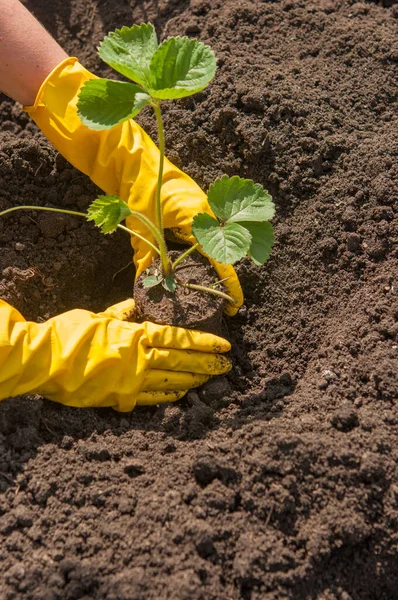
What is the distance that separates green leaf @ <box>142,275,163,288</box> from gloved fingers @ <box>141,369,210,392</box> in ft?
0.93

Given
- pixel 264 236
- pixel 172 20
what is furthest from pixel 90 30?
pixel 264 236

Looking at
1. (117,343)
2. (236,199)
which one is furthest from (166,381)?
(236,199)

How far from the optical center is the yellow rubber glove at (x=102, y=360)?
1.87 m

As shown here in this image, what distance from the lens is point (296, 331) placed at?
2154 mm

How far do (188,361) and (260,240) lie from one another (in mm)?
463

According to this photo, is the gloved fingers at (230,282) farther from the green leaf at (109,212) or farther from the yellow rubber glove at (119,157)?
the green leaf at (109,212)

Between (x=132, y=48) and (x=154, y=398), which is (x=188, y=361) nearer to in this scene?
(x=154, y=398)

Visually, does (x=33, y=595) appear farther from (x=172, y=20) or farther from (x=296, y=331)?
(x=172, y=20)

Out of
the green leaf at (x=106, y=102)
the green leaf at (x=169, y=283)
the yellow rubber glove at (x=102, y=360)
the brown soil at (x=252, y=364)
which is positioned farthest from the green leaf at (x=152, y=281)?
the green leaf at (x=106, y=102)

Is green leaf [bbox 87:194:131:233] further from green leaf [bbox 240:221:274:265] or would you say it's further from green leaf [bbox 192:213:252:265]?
green leaf [bbox 240:221:274:265]

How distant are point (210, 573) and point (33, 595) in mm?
439

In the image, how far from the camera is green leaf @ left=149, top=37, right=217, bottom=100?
160 cm

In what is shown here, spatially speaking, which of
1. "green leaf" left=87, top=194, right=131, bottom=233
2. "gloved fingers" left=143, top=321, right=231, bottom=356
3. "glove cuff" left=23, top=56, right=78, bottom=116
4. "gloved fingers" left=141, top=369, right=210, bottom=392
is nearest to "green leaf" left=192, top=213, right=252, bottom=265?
"green leaf" left=87, top=194, right=131, bottom=233

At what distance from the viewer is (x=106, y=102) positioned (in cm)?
173
